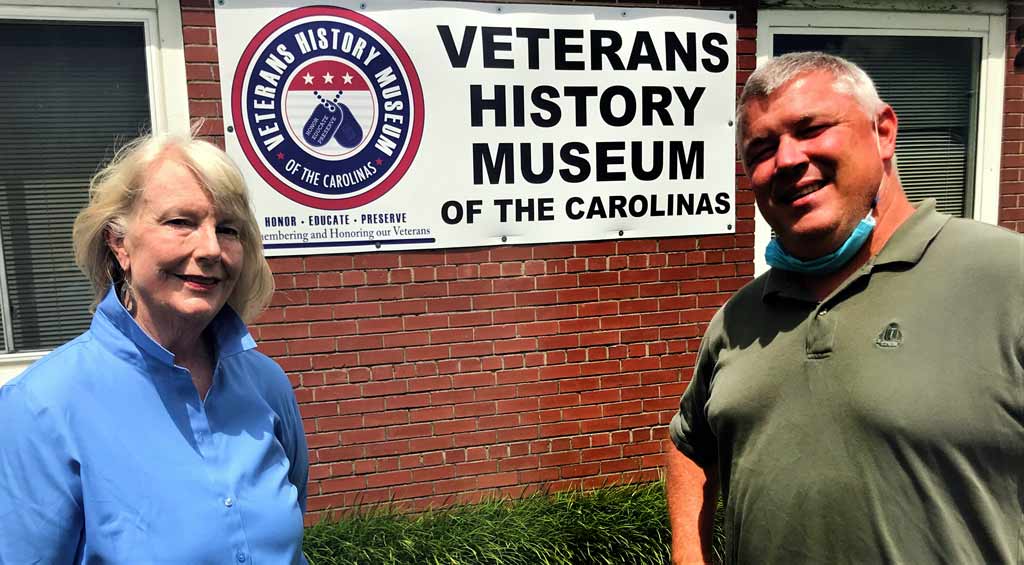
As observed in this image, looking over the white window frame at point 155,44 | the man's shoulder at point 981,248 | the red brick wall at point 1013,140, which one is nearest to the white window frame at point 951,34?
the red brick wall at point 1013,140

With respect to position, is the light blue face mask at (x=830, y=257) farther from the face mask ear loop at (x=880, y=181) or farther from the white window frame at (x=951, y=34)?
the white window frame at (x=951, y=34)

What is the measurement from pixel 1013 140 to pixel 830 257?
3.95 meters

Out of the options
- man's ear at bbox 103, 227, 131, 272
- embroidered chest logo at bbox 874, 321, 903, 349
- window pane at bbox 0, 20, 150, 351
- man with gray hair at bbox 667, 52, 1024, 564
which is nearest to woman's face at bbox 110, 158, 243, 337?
man's ear at bbox 103, 227, 131, 272

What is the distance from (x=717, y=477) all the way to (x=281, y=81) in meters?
2.86

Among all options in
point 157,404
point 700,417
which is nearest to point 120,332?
point 157,404

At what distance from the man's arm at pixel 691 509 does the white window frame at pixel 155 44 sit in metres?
2.89

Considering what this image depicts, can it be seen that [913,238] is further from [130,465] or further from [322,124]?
[322,124]

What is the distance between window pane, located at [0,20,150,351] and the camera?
11.1ft

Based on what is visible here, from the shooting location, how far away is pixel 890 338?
1.42m

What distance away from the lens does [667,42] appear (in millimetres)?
3967

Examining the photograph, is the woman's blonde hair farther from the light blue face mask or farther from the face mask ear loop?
the face mask ear loop

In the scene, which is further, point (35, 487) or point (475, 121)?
point (475, 121)

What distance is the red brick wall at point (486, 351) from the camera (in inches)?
144

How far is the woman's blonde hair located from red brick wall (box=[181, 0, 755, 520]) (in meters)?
1.99
